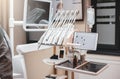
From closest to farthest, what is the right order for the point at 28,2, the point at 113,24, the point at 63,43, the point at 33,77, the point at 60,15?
the point at 63,43, the point at 28,2, the point at 60,15, the point at 33,77, the point at 113,24

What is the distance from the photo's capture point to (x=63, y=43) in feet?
6.56

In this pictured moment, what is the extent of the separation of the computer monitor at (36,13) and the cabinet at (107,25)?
95cm

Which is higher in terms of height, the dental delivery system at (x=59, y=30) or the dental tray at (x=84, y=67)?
the dental delivery system at (x=59, y=30)

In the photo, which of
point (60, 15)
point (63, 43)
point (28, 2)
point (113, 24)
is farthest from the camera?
point (113, 24)

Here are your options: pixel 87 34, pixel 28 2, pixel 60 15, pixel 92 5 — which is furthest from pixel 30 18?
pixel 92 5

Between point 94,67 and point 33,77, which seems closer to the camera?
point 94,67

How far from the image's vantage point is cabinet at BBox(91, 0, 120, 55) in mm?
2947

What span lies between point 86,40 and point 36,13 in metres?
0.66

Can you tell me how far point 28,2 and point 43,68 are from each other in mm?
1037

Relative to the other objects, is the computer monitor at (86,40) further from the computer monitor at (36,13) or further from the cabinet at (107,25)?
the cabinet at (107,25)

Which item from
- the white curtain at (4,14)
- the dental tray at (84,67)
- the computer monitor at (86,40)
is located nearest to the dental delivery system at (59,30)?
the computer monitor at (86,40)

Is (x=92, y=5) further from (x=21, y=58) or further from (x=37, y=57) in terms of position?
(x=21, y=58)

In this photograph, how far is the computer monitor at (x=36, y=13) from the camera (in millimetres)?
2148

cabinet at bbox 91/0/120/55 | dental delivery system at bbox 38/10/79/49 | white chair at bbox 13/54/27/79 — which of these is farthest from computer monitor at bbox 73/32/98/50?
cabinet at bbox 91/0/120/55
